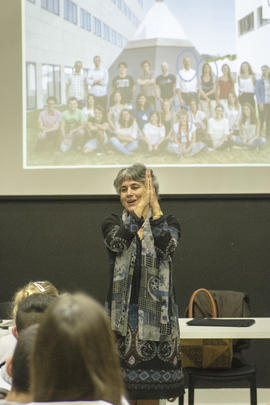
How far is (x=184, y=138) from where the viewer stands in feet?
14.2

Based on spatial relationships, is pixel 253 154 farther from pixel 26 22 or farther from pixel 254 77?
pixel 26 22

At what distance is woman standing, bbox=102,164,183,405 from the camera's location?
8.36 feet

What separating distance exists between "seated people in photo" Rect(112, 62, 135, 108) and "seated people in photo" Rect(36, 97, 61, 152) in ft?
1.46

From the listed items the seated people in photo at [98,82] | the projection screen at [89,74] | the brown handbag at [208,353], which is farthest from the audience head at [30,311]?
the seated people in photo at [98,82]

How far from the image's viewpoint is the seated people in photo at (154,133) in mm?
4344

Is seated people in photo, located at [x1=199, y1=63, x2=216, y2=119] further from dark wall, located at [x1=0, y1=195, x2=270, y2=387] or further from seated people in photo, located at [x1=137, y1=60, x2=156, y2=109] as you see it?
dark wall, located at [x1=0, y1=195, x2=270, y2=387]

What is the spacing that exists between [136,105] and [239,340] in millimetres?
1779

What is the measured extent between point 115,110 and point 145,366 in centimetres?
225

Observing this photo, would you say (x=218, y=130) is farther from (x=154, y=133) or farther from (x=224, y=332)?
(x=224, y=332)

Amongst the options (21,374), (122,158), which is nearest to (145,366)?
(21,374)

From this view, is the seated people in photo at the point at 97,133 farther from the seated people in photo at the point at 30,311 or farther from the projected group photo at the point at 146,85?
the seated people in photo at the point at 30,311

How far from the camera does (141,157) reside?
171 inches

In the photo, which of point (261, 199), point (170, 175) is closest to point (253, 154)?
point (261, 199)

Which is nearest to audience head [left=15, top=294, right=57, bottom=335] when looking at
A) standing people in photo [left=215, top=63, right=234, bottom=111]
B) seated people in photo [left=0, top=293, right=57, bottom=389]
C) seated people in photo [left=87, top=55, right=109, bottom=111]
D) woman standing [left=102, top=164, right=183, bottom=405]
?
seated people in photo [left=0, top=293, right=57, bottom=389]
